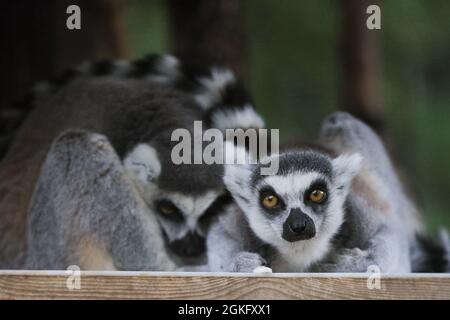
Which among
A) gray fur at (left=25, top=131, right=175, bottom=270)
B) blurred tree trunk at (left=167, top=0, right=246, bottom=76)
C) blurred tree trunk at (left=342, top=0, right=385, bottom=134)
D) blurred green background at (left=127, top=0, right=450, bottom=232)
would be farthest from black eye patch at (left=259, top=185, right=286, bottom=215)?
blurred green background at (left=127, top=0, right=450, bottom=232)

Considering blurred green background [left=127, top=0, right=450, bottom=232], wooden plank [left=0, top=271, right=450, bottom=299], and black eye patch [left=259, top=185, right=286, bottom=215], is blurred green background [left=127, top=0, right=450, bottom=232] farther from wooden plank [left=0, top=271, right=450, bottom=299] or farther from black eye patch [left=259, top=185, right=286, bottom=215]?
wooden plank [left=0, top=271, right=450, bottom=299]

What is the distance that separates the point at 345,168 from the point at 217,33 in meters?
2.88

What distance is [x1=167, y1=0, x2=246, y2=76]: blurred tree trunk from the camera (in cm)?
709

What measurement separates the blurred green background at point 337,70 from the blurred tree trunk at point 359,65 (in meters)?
0.23

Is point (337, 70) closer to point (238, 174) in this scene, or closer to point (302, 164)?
point (238, 174)

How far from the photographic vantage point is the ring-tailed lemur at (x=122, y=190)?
5.21 m

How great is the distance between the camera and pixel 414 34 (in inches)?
345

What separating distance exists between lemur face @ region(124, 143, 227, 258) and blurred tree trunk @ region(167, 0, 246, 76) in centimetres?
194

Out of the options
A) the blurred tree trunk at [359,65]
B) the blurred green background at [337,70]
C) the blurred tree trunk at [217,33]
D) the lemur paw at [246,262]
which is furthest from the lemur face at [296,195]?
the blurred green background at [337,70]

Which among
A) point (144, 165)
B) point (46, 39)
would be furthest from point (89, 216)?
point (46, 39)

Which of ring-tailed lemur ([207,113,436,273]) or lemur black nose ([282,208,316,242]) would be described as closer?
lemur black nose ([282,208,316,242])
